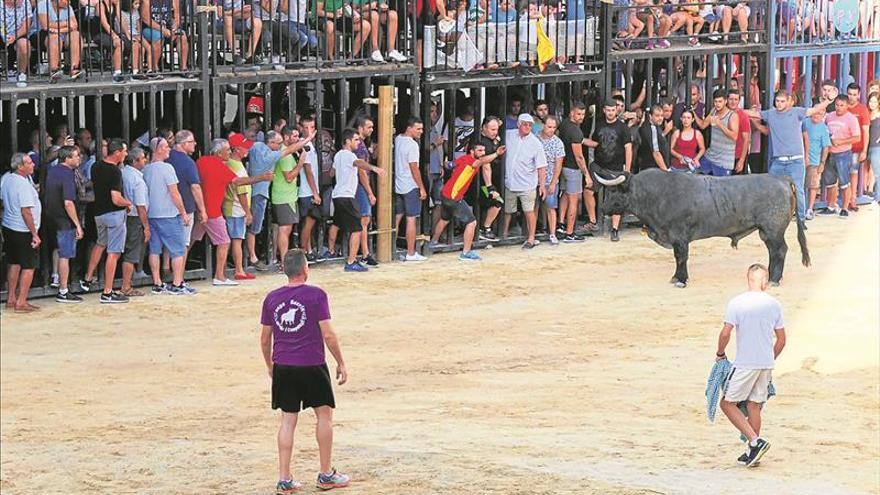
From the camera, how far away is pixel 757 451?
45.9 feet

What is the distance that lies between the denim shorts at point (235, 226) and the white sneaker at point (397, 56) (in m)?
3.13

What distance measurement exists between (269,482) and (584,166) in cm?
1094

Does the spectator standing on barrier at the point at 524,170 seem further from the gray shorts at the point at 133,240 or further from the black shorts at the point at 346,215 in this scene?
the gray shorts at the point at 133,240

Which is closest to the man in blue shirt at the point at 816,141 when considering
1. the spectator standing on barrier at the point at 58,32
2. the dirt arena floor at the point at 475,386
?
the dirt arena floor at the point at 475,386

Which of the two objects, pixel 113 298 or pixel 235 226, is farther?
pixel 235 226

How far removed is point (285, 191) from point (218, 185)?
1027 millimetres

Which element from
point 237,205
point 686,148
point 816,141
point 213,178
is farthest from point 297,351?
point 816,141

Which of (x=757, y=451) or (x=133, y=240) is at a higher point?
(x=133, y=240)

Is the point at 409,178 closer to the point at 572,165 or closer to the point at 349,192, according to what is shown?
the point at 349,192

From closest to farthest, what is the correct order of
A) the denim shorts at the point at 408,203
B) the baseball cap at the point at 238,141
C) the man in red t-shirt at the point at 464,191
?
1. the baseball cap at the point at 238,141
2. the denim shorts at the point at 408,203
3. the man in red t-shirt at the point at 464,191

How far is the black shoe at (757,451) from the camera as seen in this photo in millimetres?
13969

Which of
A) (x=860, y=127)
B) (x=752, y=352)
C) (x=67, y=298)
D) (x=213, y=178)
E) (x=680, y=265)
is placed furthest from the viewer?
(x=860, y=127)

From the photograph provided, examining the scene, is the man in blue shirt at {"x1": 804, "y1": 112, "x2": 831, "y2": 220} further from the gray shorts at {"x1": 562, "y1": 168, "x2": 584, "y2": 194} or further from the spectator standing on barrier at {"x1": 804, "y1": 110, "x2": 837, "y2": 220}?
the gray shorts at {"x1": 562, "y1": 168, "x2": 584, "y2": 194}

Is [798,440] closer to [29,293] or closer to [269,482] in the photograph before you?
[269,482]
